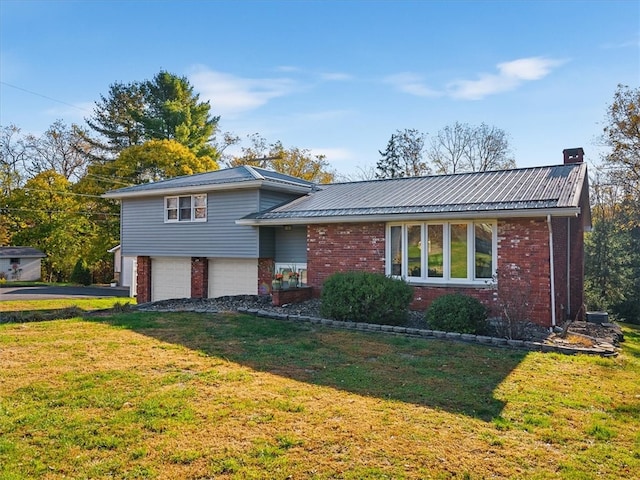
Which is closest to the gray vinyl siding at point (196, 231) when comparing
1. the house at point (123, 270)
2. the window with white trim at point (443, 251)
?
the window with white trim at point (443, 251)

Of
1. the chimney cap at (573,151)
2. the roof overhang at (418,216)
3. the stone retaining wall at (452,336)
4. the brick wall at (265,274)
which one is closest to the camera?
the stone retaining wall at (452,336)

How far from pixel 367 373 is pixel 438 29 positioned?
10099mm

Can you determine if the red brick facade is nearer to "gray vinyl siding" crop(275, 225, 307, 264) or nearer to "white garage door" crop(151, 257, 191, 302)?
"gray vinyl siding" crop(275, 225, 307, 264)

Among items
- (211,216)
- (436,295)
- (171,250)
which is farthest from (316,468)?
(171,250)

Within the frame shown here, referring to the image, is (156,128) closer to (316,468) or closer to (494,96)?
(494,96)

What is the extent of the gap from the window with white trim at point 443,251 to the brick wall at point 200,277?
7684 mm

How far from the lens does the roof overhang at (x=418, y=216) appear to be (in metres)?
9.38

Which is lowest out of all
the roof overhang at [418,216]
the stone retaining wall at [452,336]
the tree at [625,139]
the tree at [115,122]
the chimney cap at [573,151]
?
the stone retaining wall at [452,336]

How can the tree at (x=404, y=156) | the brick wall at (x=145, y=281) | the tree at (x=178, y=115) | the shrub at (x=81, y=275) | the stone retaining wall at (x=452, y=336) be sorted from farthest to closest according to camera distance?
the tree at (x=404, y=156) < the tree at (x=178, y=115) < the shrub at (x=81, y=275) < the brick wall at (x=145, y=281) < the stone retaining wall at (x=452, y=336)

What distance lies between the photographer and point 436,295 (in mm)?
11203

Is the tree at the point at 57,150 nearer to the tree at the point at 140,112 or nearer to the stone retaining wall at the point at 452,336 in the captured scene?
the tree at the point at 140,112

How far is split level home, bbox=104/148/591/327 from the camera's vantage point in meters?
10.2

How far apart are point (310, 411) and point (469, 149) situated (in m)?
32.2

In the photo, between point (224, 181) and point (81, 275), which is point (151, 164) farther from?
point (224, 181)
